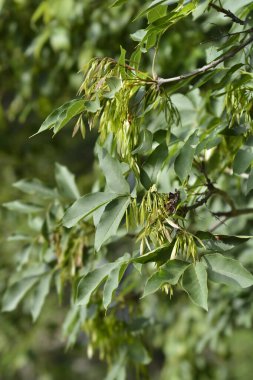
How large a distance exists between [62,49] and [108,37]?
0.20 meters

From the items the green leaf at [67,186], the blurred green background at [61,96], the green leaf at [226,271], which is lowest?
the blurred green background at [61,96]

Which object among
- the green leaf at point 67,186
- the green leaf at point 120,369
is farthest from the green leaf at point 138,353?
the green leaf at point 67,186

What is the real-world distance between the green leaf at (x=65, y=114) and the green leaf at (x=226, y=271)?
0.31 m

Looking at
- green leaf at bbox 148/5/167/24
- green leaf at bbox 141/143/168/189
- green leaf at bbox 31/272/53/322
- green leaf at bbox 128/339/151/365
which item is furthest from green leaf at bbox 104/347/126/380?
green leaf at bbox 148/5/167/24

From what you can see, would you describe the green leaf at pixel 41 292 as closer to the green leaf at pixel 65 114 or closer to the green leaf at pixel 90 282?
the green leaf at pixel 90 282

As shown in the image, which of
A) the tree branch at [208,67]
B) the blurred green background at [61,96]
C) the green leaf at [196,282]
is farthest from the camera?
the blurred green background at [61,96]

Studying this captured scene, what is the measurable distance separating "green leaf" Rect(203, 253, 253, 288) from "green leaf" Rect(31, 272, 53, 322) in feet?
2.85

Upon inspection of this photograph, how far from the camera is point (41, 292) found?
6.68ft

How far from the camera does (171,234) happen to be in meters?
1.22

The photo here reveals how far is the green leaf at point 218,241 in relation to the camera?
1.25m

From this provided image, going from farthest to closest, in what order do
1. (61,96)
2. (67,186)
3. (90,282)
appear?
1. (61,96)
2. (67,186)
3. (90,282)

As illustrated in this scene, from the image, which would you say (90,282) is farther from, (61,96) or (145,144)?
(61,96)

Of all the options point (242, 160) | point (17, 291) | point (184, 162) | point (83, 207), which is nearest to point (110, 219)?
point (83, 207)

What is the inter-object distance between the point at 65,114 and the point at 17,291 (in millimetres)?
927
